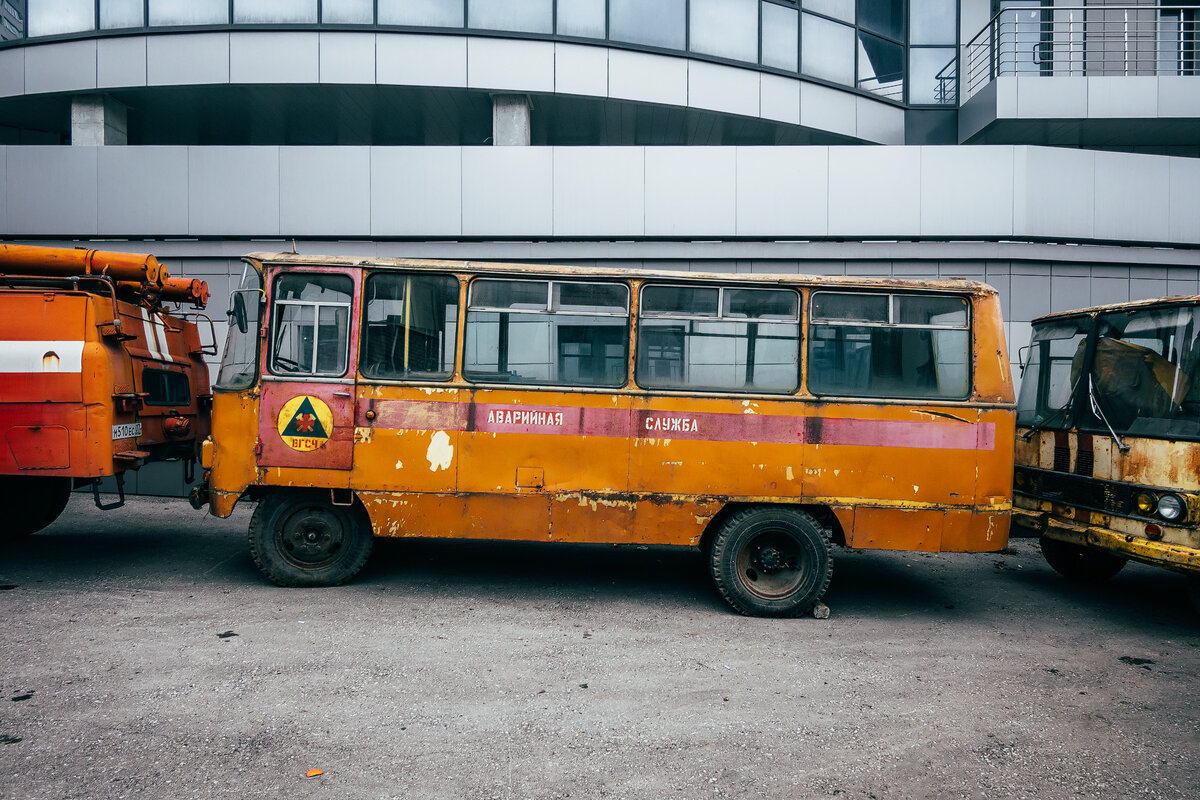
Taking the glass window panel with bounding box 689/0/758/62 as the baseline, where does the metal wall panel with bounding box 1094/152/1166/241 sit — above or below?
below

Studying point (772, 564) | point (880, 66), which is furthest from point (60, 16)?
point (880, 66)

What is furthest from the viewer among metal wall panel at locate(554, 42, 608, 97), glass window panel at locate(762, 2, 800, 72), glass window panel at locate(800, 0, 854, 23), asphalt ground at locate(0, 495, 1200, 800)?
glass window panel at locate(800, 0, 854, 23)

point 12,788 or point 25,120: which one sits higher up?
point 25,120

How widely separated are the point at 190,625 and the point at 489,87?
28.9 ft

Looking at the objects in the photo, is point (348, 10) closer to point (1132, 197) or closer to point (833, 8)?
point (833, 8)

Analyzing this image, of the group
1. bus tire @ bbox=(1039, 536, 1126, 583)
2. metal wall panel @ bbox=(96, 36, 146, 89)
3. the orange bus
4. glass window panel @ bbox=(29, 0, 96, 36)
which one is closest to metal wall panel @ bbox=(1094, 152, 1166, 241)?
bus tire @ bbox=(1039, 536, 1126, 583)

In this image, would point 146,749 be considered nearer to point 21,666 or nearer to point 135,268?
point 21,666

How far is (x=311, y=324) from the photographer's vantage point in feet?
19.0

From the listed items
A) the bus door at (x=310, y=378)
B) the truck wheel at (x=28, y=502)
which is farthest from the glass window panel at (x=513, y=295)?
the truck wheel at (x=28, y=502)

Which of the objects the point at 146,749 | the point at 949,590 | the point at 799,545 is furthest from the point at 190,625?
the point at 949,590

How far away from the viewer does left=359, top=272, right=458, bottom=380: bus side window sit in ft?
19.0

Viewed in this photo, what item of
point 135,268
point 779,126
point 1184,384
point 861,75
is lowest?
point 1184,384

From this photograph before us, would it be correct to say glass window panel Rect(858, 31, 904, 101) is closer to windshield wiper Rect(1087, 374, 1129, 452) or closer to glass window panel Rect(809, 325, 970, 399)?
windshield wiper Rect(1087, 374, 1129, 452)

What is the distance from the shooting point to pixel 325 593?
19.0 feet
